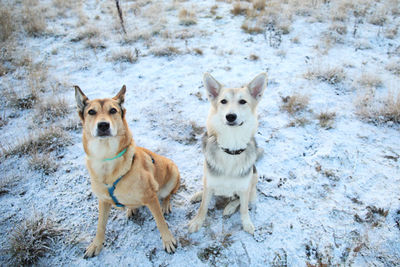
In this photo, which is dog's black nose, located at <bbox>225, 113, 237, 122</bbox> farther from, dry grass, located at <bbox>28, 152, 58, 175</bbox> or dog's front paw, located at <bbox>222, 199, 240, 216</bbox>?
dry grass, located at <bbox>28, 152, 58, 175</bbox>

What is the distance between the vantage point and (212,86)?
2.80 metres

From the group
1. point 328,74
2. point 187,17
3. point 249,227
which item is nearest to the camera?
point 249,227

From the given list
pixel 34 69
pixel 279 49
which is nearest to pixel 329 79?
pixel 279 49

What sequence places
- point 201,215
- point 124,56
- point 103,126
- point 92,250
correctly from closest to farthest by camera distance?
point 103,126, point 92,250, point 201,215, point 124,56

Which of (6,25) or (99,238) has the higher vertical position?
(6,25)

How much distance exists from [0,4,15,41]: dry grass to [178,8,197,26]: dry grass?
5.86m

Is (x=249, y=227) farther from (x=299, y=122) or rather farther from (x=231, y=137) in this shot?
(x=299, y=122)

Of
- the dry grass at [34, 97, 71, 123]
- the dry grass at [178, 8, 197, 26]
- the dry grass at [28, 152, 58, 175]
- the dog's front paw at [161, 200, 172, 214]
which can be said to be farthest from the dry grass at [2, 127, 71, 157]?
the dry grass at [178, 8, 197, 26]

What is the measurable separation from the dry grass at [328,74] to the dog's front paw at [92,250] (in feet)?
18.5

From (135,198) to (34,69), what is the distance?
5905 millimetres

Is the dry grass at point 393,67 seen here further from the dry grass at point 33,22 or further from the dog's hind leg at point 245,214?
the dry grass at point 33,22

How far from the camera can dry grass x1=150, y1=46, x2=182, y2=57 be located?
6715 millimetres

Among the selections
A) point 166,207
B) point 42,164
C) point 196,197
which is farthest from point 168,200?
point 42,164

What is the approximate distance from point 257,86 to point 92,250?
2.88 meters
